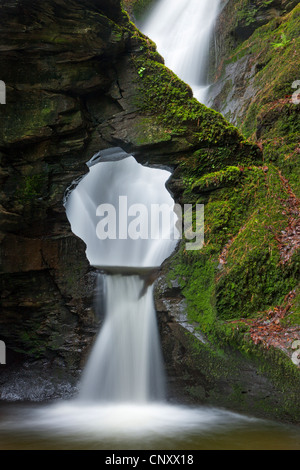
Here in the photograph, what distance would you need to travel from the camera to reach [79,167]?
6488 mm

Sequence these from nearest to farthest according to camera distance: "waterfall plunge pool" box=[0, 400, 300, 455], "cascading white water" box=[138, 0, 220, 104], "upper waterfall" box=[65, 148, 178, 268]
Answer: "waterfall plunge pool" box=[0, 400, 300, 455]
"upper waterfall" box=[65, 148, 178, 268]
"cascading white water" box=[138, 0, 220, 104]

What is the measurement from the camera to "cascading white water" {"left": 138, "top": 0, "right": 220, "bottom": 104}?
1227 centimetres

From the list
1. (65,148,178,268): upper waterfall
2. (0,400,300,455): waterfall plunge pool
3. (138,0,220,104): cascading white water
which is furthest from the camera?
(138,0,220,104): cascading white water

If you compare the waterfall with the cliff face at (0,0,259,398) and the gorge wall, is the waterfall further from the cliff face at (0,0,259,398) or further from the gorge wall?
the cliff face at (0,0,259,398)

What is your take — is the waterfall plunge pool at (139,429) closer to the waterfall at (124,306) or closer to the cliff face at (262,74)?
the waterfall at (124,306)

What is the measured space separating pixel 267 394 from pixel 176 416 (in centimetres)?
132

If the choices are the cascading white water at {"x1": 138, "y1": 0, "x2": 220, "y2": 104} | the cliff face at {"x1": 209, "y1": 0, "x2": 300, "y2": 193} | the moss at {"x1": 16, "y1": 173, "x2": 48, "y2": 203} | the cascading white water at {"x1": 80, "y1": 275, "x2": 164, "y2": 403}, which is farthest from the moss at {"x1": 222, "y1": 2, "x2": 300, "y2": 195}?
the moss at {"x1": 16, "y1": 173, "x2": 48, "y2": 203}

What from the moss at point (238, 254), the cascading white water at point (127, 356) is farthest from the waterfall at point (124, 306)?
the moss at point (238, 254)

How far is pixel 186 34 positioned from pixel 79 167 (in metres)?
9.95

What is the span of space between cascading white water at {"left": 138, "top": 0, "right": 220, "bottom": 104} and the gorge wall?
214 inches

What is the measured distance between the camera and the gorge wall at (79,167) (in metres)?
5.74

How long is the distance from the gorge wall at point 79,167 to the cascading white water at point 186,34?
5446mm

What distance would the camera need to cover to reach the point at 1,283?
6.21m
